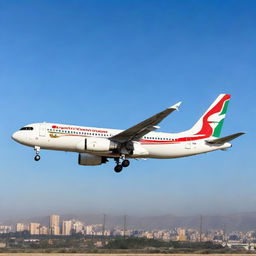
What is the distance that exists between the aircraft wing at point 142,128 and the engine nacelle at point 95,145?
1.01 m

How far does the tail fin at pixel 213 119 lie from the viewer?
5391cm

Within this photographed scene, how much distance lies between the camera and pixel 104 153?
48.2 meters

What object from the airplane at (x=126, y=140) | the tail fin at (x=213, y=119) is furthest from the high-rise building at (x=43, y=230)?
the tail fin at (x=213, y=119)

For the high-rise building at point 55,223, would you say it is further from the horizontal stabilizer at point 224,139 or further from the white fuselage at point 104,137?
the horizontal stabilizer at point 224,139

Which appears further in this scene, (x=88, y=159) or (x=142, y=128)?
(x=88, y=159)

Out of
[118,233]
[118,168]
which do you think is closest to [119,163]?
[118,168]

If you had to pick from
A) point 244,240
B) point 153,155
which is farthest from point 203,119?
point 244,240

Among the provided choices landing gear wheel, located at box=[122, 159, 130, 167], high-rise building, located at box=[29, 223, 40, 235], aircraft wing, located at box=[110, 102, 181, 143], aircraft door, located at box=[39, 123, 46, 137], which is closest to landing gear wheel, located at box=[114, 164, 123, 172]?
landing gear wheel, located at box=[122, 159, 130, 167]

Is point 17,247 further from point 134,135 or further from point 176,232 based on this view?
point 176,232

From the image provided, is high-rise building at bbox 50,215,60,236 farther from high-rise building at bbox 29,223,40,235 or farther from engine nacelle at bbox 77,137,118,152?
engine nacelle at bbox 77,137,118,152

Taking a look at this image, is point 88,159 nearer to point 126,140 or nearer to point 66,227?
point 126,140

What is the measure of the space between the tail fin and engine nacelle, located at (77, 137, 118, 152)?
10678 millimetres

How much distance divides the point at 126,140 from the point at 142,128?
2460mm

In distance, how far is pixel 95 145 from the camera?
1839 inches
